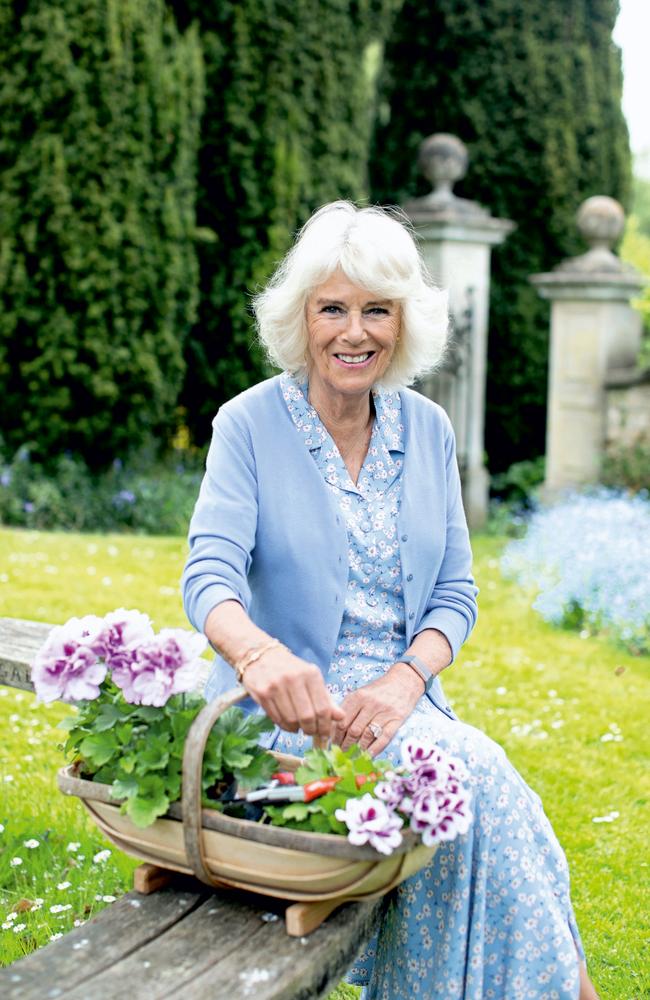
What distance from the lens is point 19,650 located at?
3.07 m

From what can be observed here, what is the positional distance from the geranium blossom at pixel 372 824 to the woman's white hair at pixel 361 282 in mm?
1057

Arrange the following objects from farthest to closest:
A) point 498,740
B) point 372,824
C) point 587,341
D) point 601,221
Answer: point 601,221 → point 587,341 → point 498,740 → point 372,824

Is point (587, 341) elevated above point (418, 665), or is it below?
above

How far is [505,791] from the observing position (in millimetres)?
2127

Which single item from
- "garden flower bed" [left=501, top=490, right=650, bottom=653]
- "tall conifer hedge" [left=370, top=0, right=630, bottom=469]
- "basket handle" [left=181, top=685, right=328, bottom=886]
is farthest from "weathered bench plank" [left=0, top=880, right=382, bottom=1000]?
"tall conifer hedge" [left=370, top=0, right=630, bottom=469]

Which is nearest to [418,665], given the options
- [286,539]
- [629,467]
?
[286,539]

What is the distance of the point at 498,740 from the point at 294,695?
2.32 metres

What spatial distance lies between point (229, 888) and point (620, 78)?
9704mm

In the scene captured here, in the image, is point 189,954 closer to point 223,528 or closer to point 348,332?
point 223,528

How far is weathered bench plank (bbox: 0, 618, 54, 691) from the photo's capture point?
2994 millimetres

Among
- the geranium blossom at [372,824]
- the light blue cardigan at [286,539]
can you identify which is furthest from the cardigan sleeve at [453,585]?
the geranium blossom at [372,824]

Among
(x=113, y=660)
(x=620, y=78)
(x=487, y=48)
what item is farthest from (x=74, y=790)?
(x=620, y=78)

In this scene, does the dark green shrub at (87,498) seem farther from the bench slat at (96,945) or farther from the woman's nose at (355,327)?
the bench slat at (96,945)

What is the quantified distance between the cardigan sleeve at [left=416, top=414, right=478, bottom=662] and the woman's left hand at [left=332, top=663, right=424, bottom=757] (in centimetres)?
25
